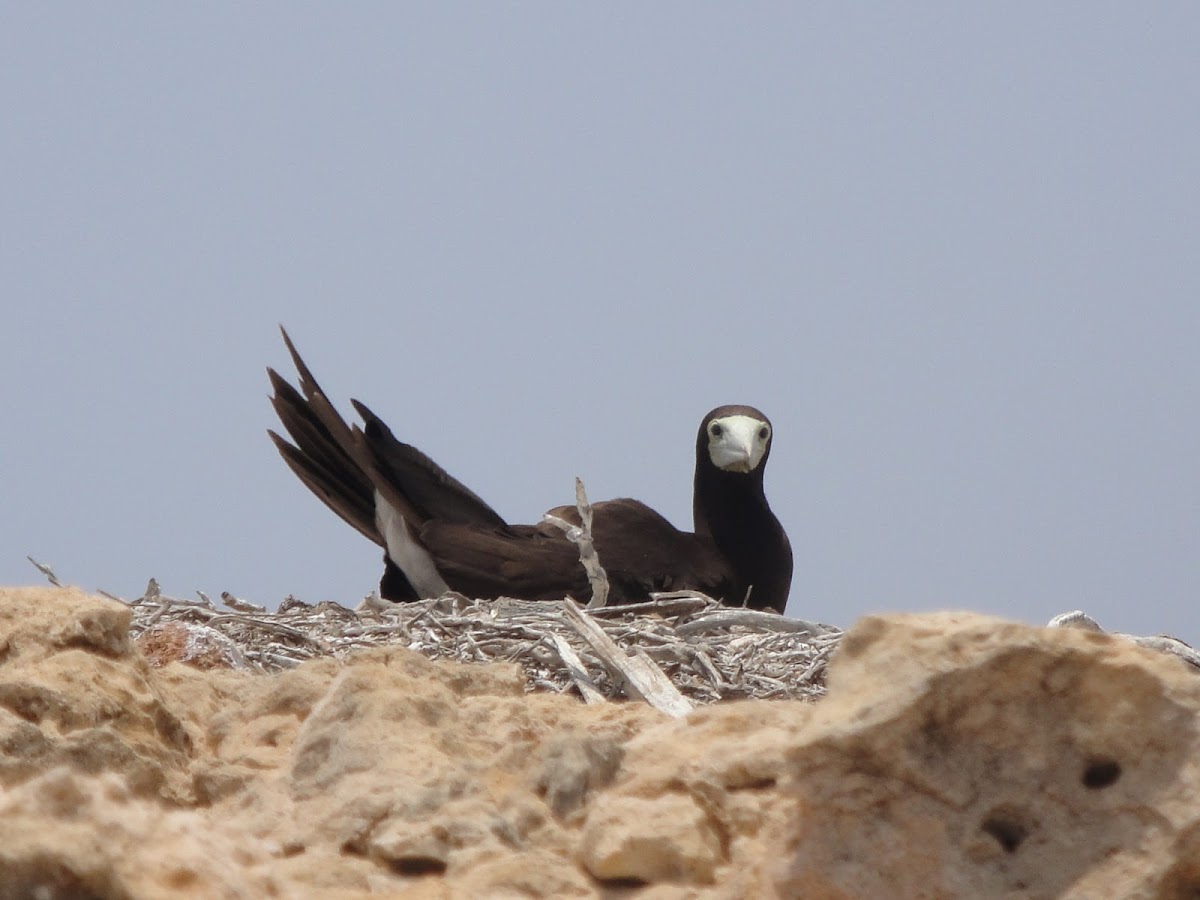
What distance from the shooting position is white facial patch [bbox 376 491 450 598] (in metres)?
9.06

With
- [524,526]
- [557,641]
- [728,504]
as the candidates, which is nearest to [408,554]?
[524,526]

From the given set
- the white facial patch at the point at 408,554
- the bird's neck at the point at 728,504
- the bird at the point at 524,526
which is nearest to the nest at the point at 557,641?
the bird at the point at 524,526

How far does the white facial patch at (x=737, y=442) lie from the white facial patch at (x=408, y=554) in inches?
69.1

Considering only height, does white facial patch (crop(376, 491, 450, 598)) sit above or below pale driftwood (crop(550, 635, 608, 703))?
above

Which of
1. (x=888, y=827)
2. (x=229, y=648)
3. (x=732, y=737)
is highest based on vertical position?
(x=229, y=648)

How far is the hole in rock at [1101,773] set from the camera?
8.25 ft

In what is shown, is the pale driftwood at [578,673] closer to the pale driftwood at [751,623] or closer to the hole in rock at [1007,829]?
the pale driftwood at [751,623]

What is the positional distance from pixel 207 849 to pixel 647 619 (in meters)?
4.30

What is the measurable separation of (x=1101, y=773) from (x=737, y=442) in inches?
275

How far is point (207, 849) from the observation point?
90.0 inches

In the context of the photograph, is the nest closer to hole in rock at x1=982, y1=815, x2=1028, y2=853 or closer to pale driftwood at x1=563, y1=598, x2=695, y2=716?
pale driftwood at x1=563, y1=598, x2=695, y2=716

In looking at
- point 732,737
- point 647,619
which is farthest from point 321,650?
point 732,737

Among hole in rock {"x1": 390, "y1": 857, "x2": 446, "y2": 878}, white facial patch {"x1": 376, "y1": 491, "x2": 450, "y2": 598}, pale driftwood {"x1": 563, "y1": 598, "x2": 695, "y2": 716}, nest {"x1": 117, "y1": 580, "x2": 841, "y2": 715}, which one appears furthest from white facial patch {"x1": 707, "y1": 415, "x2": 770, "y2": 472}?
hole in rock {"x1": 390, "y1": 857, "x2": 446, "y2": 878}

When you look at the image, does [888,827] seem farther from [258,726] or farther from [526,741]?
[258,726]
